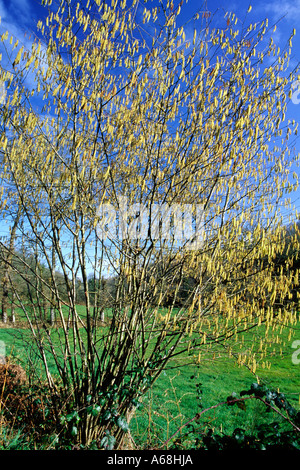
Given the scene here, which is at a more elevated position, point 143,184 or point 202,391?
point 143,184

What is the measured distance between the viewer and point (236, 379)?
5781mm

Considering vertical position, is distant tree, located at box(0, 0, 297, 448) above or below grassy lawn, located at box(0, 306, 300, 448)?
above

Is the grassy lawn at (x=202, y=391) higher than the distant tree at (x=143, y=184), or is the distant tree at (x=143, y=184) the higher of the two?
the distant tree at (x=143, y=184)

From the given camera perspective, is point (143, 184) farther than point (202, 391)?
No

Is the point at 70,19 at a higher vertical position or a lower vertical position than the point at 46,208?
higher

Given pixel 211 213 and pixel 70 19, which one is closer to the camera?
pixel 70 19

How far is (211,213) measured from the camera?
2777 mm

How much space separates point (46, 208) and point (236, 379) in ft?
17.4

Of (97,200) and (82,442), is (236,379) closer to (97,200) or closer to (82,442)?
(82,442)

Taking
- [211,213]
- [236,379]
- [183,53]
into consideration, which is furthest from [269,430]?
[236,379]

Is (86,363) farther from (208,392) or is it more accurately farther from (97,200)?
(208,392)
